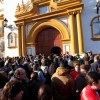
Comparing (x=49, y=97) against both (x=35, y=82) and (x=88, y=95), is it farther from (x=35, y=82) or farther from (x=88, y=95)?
(x=35, y=82)

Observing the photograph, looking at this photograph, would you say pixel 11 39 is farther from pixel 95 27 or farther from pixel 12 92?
pixel 12 92

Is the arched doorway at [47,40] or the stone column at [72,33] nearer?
the stone column at [72,33]

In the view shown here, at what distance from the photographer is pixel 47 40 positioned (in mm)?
15273

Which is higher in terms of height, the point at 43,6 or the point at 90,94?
the point at 43,6

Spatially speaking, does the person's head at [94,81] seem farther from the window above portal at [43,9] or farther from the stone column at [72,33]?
the window above portal at [43,9]

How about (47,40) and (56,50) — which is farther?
(56,50)

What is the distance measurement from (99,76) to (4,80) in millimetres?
1740

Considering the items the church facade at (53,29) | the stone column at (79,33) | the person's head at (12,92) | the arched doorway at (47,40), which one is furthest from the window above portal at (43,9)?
the person's head at (12,92)

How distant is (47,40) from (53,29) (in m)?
1.46

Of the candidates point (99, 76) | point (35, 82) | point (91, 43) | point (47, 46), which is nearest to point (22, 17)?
point (47, 46)

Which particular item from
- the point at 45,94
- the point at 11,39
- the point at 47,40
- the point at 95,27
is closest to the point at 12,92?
the point at 45,94

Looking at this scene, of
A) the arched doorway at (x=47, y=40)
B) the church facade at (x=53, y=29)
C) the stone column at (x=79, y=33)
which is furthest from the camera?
the arched doorway at (x=47, y=40)

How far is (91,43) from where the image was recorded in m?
12.8

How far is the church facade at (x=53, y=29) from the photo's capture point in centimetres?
1283
